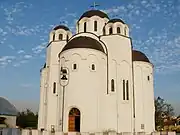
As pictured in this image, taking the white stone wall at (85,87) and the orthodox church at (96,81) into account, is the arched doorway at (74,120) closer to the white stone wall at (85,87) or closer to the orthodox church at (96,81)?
the orthodox church at (96,81)

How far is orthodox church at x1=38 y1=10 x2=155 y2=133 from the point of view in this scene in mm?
27609

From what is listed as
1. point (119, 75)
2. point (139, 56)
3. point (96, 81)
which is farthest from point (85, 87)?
point (139, 56)

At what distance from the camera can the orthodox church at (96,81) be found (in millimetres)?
27609

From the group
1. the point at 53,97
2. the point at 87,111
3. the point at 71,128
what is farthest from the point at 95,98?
the point at 53,97

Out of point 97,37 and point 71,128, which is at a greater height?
point 97,37

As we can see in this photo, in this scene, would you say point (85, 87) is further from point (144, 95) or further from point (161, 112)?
point (161, 112)

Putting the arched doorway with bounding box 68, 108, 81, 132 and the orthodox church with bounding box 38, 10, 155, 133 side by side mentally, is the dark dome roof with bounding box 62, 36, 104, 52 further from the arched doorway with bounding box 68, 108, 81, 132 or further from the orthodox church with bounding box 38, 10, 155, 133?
the arched doorway with bounding box 68, 108, 81, 132

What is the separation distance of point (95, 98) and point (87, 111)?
62.9 inches

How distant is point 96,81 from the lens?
93.1ft

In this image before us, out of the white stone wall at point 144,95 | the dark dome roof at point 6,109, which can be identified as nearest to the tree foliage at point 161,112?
the white stone wall at point 144,95

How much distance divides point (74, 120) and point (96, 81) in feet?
15.1

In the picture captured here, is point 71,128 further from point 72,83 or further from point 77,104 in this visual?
point 72,83

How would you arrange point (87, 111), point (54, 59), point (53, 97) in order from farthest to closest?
1. point (54, 59)
2. point (53, 97)
3. point (87, 111)

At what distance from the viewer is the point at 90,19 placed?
116ft
